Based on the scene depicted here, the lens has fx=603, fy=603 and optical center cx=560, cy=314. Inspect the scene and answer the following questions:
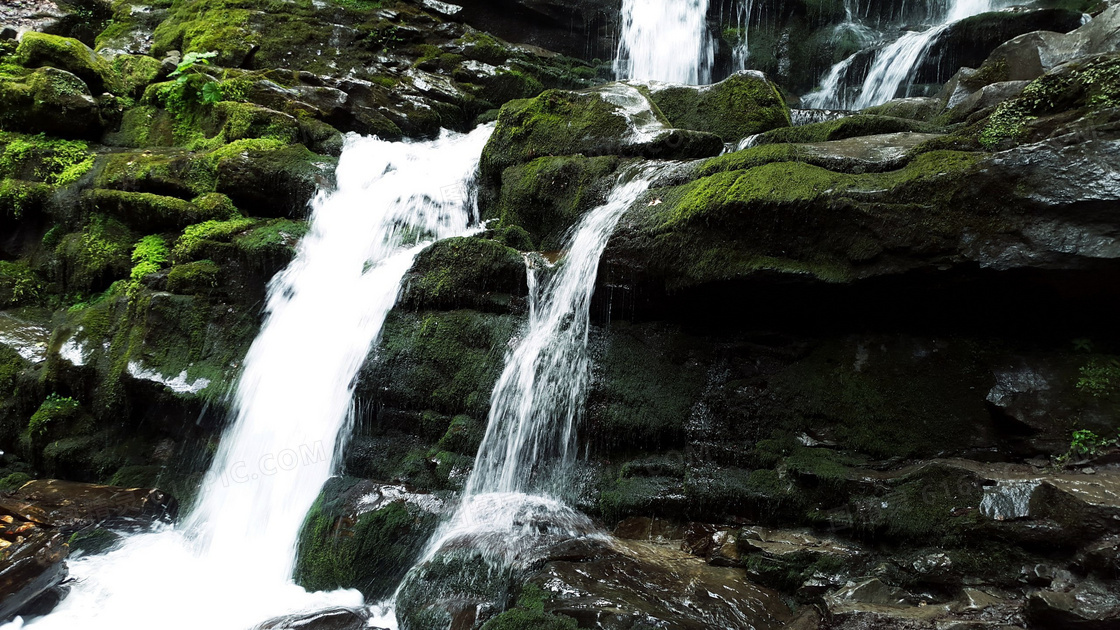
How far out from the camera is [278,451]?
5770 millimetres

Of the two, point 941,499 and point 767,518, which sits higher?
point 941,499

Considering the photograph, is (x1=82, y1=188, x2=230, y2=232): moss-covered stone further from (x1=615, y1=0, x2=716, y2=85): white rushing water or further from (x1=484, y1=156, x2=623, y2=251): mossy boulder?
(x1=615, y1=0, x2=716, y2=85): white rushing water

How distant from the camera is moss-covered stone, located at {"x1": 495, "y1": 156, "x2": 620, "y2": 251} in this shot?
20.6 ft

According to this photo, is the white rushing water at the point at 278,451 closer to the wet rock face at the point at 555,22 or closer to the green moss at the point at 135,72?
the green moss at the point at 135,72

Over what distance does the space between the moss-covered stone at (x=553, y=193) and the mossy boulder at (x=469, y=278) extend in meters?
0.79

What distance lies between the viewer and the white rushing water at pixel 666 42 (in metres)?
13.0

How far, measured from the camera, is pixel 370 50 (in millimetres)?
12039

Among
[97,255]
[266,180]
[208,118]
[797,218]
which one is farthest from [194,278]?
[797,218]

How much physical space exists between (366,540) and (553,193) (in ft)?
12.8

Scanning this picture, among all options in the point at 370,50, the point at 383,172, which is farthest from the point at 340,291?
the point at 370,50

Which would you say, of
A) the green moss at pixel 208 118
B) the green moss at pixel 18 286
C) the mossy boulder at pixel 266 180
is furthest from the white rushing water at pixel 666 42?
the green moss at pixel 18 286

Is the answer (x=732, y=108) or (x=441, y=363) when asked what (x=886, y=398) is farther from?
(x=732, y=108)

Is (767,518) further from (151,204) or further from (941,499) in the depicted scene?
(151,204)

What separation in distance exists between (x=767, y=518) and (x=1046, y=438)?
6.16 ft
